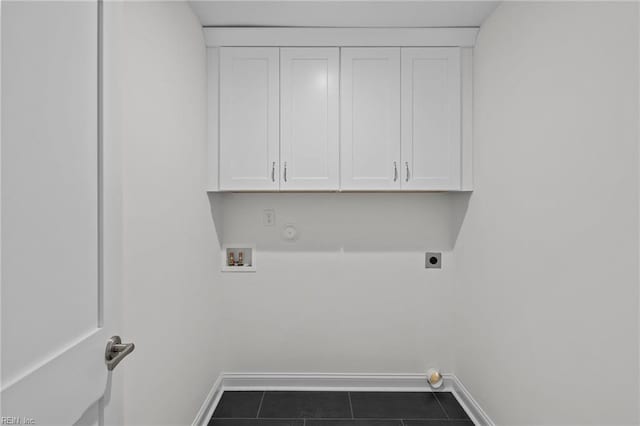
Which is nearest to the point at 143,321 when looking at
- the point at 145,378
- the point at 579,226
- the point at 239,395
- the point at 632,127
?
the point at 145,378

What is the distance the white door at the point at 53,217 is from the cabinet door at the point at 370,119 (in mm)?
1591

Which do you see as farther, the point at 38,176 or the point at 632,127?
the point at 632,127

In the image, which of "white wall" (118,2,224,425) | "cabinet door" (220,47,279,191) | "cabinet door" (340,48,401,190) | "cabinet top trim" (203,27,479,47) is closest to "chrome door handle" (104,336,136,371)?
"white wall" (118,2,224,425)

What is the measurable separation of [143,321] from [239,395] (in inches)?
52.7

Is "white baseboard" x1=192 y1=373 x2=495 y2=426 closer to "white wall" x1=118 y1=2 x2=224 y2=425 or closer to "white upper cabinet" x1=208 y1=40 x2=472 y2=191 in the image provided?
"white wall" x1=118 y1=2 x2=224 y2=425

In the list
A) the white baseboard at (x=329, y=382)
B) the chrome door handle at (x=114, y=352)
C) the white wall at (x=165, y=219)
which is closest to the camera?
the chrome door handle at (x=114, y=352)

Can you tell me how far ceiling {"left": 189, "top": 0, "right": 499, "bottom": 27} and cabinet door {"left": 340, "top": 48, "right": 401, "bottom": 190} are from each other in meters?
0.19

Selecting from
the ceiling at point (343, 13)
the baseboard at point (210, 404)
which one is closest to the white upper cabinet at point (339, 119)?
the ceiling at point (343, 13)

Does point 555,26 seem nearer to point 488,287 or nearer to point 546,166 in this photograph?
point 546,166

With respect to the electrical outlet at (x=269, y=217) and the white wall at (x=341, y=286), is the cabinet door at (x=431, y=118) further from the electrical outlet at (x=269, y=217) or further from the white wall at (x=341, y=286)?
the electrical outlet at (x=269, y=217)

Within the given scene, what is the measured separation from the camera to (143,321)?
138cm

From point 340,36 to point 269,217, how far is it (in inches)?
49.5

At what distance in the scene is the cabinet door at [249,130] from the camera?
2.26m

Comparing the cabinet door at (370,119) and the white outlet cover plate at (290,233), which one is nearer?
the cabinet door at (370,119)
